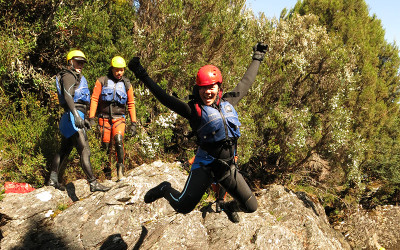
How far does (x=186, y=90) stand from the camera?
10.5m

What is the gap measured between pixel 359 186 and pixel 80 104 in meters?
15.8

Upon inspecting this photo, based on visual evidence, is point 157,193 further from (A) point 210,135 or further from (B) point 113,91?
(B) point 113,91

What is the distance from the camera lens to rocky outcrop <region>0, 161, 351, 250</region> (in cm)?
475

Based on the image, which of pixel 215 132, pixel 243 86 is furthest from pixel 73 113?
pixel 243 86

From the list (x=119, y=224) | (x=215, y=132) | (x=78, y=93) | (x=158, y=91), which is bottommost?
(x=119, y=224)

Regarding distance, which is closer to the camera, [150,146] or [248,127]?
[150,146]

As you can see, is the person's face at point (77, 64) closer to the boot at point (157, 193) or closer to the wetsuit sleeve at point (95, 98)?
the wetsuit sleeve at point (95, 98)

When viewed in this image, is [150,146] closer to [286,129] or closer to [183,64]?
[183,64]

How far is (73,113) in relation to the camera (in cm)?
488

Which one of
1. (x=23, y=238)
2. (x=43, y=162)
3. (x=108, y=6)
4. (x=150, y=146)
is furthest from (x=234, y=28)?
(x=23, y=238)

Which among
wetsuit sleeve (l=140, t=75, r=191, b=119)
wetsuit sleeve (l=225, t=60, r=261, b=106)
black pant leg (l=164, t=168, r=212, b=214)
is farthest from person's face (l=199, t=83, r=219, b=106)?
black pant leg (l=164, t=168, r=212, b=214)

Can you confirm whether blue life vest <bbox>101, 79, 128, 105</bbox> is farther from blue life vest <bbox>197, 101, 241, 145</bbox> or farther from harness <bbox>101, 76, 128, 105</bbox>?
blue life vest <bbox>197, 101, 241, 145</bbox>

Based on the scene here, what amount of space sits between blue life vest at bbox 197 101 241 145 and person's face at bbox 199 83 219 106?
127 mm

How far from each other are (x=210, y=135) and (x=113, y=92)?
283 centimetres
